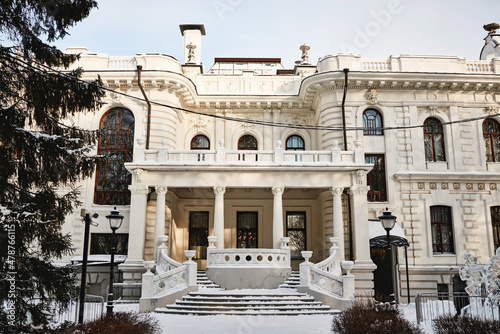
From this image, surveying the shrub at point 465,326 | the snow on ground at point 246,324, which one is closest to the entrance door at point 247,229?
the snow on ground at point 246,324

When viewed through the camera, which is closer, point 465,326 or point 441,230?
point 465,326

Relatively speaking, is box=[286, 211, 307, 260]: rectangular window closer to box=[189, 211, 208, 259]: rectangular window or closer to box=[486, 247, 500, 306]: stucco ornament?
box=[189, 211, 208, 259]: rectangular window

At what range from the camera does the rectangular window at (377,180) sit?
2359 centimetres

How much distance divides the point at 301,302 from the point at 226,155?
27.1ft

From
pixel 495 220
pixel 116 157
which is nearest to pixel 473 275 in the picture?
pixel 495 220

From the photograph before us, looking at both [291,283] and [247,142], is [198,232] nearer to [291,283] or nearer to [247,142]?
[247,142]

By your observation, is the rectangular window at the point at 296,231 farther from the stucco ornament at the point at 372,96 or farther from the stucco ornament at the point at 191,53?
the stucco ornament at the point at 191,53

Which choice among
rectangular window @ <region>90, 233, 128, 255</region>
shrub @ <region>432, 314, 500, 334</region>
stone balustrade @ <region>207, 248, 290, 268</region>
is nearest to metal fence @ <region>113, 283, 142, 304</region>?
rectangular window @ <region>90, 233, 128, 255</region>

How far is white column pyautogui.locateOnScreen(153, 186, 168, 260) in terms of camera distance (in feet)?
65.8

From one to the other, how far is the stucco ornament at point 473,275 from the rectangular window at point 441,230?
11067mm

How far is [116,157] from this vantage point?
78.7ft

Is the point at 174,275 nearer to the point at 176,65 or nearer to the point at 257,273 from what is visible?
the point at 257,273

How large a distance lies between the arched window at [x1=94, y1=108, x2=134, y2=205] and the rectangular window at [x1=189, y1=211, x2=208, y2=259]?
156 inches

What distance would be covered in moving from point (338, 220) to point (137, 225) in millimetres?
9381
